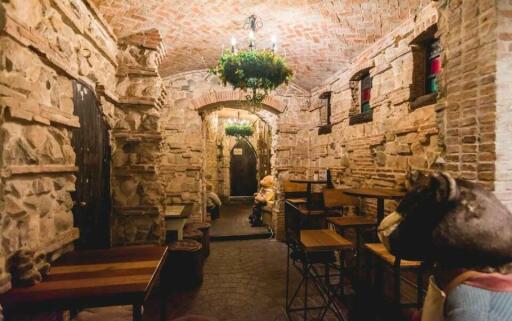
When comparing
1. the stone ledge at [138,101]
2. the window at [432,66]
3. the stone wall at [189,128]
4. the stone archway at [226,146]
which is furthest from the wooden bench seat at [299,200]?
the stone ledge at [138,101]

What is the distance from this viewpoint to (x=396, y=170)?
3.84 metres

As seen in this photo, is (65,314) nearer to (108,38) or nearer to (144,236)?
(144,236)

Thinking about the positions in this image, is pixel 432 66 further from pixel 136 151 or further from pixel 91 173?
pixel 91 173

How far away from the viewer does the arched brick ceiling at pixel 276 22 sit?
3.29m

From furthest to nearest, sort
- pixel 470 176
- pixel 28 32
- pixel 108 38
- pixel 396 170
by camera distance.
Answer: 1. pixel 396 170
2. pixel 108 38
3. pixel 470 176
4. pixel 28 32

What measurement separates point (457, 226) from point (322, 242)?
190cm

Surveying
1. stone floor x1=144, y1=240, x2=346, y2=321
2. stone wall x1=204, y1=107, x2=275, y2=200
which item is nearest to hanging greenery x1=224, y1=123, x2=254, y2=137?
stone wall x1=204, y1=107, x2=275, y2=200

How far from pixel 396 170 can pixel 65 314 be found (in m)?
3.90

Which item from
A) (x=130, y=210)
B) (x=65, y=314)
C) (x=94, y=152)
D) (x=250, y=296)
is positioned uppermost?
(x=94, y=152)

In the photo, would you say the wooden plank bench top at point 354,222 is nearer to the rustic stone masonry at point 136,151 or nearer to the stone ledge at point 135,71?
the rustic stone masonry at point 136,151

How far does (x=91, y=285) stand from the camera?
5.46 feet

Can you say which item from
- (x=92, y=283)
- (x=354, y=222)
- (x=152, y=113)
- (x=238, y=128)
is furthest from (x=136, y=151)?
(x=238, y=128)

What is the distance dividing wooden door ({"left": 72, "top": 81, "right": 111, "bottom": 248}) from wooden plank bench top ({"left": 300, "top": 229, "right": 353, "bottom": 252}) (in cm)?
209

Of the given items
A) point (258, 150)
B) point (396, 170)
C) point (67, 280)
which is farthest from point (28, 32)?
point (258, 150)
